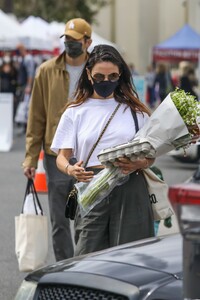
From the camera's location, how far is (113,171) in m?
5.43

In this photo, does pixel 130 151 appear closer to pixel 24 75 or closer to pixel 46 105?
pixel 46 105

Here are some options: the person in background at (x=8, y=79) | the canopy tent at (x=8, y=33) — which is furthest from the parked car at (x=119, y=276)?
the canopy tent at (x=8, y=33)

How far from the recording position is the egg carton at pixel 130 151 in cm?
526

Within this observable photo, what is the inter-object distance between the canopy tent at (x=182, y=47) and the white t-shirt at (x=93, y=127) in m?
29.8

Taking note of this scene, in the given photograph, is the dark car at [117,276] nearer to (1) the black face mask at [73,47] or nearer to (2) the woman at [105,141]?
(2) the woman at [105,141]

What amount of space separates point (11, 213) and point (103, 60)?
6.19 metres

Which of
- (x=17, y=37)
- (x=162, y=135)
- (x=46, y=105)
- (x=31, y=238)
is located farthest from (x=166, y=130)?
(x=17, y=37)

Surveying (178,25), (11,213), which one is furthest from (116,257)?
(178,25)

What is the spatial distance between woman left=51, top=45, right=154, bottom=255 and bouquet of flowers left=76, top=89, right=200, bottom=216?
0.11m

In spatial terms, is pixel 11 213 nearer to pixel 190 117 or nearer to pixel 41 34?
pixel 190 117

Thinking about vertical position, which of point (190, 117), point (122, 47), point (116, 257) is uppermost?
point (190, 117)

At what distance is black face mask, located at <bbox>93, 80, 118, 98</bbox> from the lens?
18.9ft

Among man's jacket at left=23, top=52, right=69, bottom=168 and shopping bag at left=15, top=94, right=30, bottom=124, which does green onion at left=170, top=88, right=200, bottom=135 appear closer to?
man's jacket at left=23, top=52, right=69, bottom=168

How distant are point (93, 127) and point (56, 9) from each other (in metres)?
41.1
